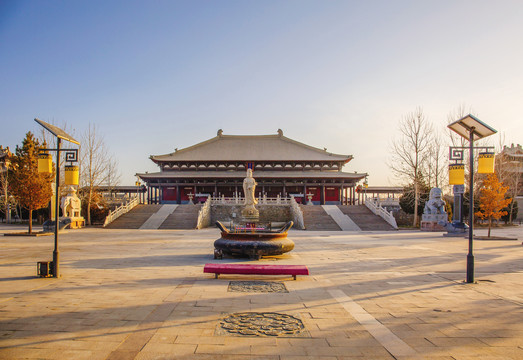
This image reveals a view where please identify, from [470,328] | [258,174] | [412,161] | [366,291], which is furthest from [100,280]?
[258,174]

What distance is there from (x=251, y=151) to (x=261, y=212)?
15672 millimetres

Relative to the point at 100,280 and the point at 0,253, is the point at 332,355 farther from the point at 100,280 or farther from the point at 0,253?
the point at 0,253

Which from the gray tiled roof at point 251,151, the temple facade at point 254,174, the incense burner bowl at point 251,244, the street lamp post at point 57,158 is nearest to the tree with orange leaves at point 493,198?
the incense burner bowl at point 251,244

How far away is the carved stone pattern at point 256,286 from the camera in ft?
21.6

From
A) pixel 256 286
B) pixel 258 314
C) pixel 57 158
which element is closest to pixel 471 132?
pixel 256 286

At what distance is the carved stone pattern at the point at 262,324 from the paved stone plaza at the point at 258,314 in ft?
0.05

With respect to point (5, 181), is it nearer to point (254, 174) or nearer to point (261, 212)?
point (261, 212)

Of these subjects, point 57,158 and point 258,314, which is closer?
point 258,314

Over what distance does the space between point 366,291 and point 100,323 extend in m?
4.56

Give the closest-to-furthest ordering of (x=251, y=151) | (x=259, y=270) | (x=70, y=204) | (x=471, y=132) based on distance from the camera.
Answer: (x=259, y=270)
(x=471, y=132)
(x=70, y=204)
(x=251, y=151)

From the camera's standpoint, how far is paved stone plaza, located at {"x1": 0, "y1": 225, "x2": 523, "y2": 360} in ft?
12.4

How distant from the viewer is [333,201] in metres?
42.0

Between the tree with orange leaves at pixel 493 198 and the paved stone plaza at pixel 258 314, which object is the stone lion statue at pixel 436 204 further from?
the paved stone plaza at pixel 258 314

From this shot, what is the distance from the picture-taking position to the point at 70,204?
24562mm
